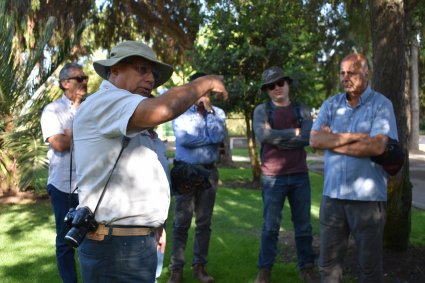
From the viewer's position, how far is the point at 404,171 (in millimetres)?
5098

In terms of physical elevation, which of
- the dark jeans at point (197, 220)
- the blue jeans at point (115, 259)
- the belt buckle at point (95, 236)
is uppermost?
the belt buckle at point (95, 236)

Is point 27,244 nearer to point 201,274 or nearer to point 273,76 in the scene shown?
point 201,274

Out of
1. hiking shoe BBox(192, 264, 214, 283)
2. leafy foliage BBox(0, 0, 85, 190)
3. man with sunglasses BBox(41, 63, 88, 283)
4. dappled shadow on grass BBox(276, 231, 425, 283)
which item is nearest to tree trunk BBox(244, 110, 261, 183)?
leafy foliage BBox(0, 0, 85, 190)

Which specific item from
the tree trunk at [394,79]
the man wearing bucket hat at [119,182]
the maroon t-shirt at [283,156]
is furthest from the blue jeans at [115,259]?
the tree trunk at [394,79]

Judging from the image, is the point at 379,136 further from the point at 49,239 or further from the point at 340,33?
the point at 340,33

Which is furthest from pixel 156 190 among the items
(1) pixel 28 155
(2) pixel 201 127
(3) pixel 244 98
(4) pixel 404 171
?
(3) pixel 244 98

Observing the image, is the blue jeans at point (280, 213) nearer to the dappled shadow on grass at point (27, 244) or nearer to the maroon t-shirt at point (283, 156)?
the maroon t-shirt at point (283, 156)

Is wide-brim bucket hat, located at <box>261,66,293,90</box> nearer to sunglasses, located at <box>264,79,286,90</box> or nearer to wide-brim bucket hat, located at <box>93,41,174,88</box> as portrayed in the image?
sunglasses, located at <box>264,79,286,90</box>

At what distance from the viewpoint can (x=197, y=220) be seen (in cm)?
500

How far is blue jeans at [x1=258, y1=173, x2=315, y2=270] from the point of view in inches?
188

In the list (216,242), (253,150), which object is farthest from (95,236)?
(253,150)

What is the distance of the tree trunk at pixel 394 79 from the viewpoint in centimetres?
492

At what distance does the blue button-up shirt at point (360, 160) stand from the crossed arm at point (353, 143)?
0.24 feet

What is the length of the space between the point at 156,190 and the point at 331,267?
2.03 m
